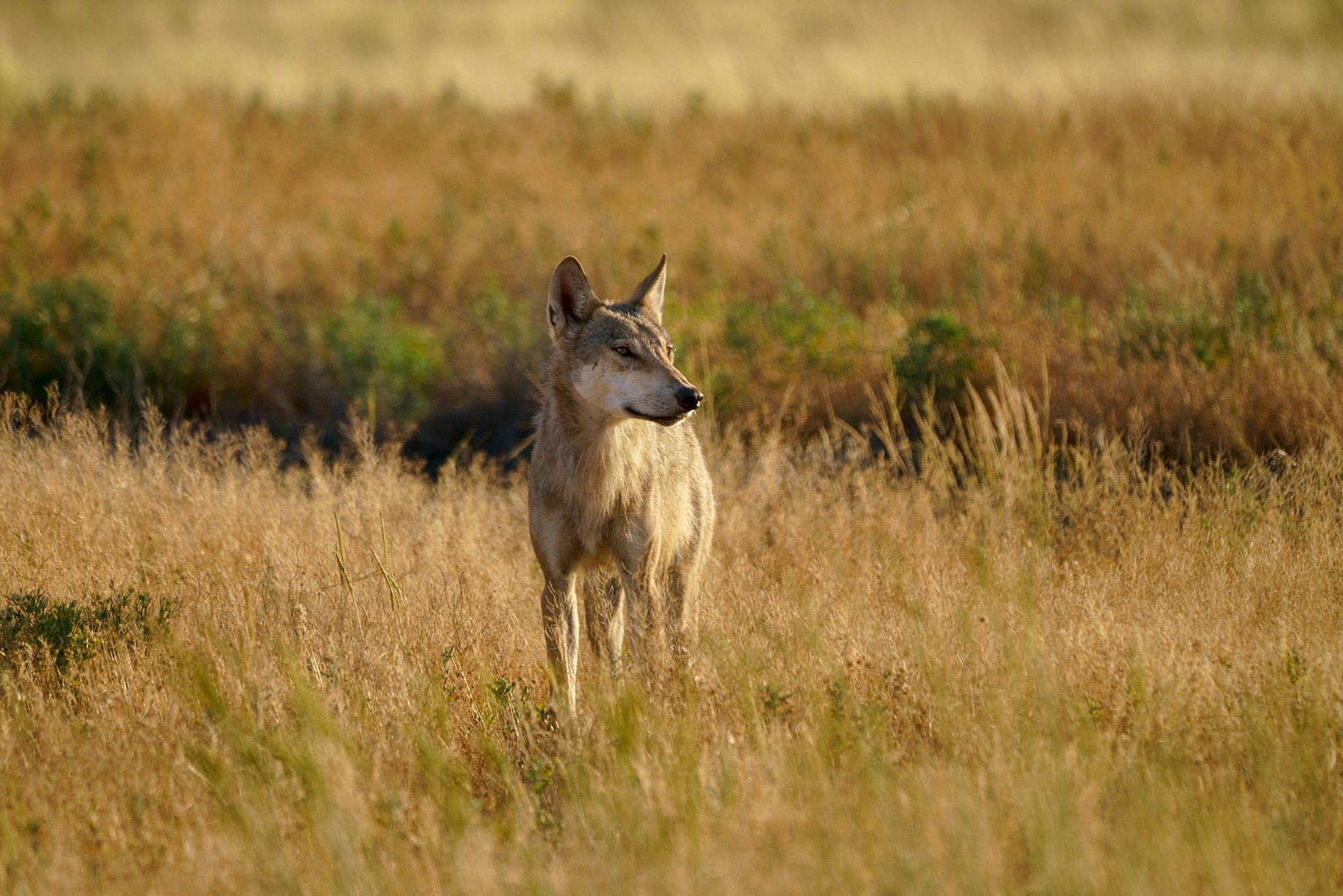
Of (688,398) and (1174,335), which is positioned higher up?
(688,398)

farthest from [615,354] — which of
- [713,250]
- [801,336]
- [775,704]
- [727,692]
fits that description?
[713,250]

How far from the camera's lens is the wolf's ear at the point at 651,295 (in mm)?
6193

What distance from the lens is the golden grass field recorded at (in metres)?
4.20

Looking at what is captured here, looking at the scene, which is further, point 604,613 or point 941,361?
point 941,361

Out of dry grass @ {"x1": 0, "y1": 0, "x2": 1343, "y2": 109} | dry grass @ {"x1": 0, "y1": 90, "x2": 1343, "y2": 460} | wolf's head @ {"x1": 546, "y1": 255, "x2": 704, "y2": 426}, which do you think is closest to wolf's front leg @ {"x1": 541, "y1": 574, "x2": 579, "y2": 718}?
wolf's head @ {"x1": 546, "y1": 255, "x2": 704, "y2": 426}

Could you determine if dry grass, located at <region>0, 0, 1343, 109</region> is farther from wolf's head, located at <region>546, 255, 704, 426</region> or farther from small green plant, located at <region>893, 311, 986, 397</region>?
wolf's head, located at <region>546, 255, 704, 426</region>

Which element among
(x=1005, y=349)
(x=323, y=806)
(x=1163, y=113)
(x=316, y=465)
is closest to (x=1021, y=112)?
(x=1163, y=113)

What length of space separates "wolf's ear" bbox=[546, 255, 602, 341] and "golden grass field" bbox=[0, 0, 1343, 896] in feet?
4.96

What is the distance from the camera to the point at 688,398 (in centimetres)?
A: 538

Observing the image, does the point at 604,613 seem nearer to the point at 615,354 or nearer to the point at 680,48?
the point at 615,354

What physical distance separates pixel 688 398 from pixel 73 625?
3122 millimetres

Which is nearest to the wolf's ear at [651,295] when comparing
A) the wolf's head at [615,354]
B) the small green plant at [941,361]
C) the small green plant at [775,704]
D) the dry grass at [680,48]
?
the wolf's head at [615,354]

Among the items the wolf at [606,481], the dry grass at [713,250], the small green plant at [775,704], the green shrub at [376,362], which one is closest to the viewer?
the small green plant at [775,704]

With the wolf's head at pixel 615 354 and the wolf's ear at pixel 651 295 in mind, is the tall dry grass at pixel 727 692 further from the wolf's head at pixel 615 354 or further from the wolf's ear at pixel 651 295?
the wolf's ear at pixel 651 295
